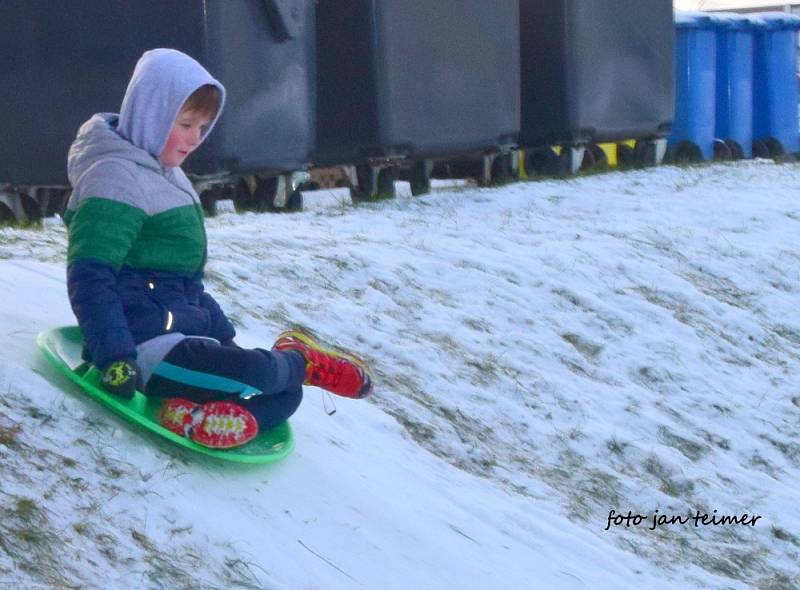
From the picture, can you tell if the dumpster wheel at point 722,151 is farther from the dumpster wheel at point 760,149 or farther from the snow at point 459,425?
the snow at point 459,425

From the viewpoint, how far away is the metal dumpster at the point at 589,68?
A: 11445 mm

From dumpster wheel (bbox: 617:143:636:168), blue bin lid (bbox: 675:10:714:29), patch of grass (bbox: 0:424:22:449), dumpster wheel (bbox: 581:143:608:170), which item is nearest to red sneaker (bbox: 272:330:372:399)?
patch of grass (bbox: 0:424:22:449)

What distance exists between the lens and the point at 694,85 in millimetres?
13891

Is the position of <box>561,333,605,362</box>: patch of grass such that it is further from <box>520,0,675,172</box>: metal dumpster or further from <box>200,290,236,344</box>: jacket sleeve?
<box>520,0,675,172</box>: metal dumpster

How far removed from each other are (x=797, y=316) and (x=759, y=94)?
7.60 m

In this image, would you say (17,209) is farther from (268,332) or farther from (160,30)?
(268,332)

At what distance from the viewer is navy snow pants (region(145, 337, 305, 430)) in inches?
157

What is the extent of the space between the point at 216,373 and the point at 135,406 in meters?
0.22

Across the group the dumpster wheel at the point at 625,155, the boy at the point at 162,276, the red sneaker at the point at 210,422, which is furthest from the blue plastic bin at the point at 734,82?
the red sneaker at the point at 210,422

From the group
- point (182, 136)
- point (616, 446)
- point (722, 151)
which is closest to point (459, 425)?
point (616, 446)

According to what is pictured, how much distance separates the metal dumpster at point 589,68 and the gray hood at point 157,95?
766 centimetres

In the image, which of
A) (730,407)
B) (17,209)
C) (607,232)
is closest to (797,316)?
(607,232)

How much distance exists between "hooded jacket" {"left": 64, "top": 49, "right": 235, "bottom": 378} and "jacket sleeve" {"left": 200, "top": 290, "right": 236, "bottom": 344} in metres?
Answer: 0.05

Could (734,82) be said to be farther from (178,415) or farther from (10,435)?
(10,435)
